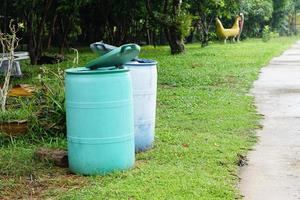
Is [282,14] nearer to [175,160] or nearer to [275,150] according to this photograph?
[275,150]

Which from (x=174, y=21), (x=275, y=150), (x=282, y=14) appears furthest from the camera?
(x=282, y=14)

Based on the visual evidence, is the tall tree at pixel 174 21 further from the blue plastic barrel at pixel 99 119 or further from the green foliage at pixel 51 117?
the blue plastic barrel at pixel 99 119

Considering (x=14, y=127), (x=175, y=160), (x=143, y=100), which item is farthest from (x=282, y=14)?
(x=175, y=160)

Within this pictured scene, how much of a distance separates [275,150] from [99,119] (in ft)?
6.99

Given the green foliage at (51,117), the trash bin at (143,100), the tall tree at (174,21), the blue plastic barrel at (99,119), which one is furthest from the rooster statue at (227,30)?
the blue plastic barrel at (99,119)

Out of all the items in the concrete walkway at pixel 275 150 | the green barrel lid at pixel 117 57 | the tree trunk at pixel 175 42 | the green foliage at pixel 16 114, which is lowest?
the concrete walkway at pixel 275 150

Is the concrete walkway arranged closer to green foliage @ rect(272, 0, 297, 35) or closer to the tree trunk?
the tree trunk

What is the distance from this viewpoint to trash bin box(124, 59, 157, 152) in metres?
5.39

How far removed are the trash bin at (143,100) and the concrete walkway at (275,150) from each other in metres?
1.06

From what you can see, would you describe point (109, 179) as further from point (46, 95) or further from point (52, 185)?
point (46, 95)

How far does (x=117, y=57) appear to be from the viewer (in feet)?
15.6

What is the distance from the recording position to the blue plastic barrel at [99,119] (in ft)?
15.2

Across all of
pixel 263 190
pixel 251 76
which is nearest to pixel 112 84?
pixel 263 190

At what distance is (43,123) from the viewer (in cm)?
627
